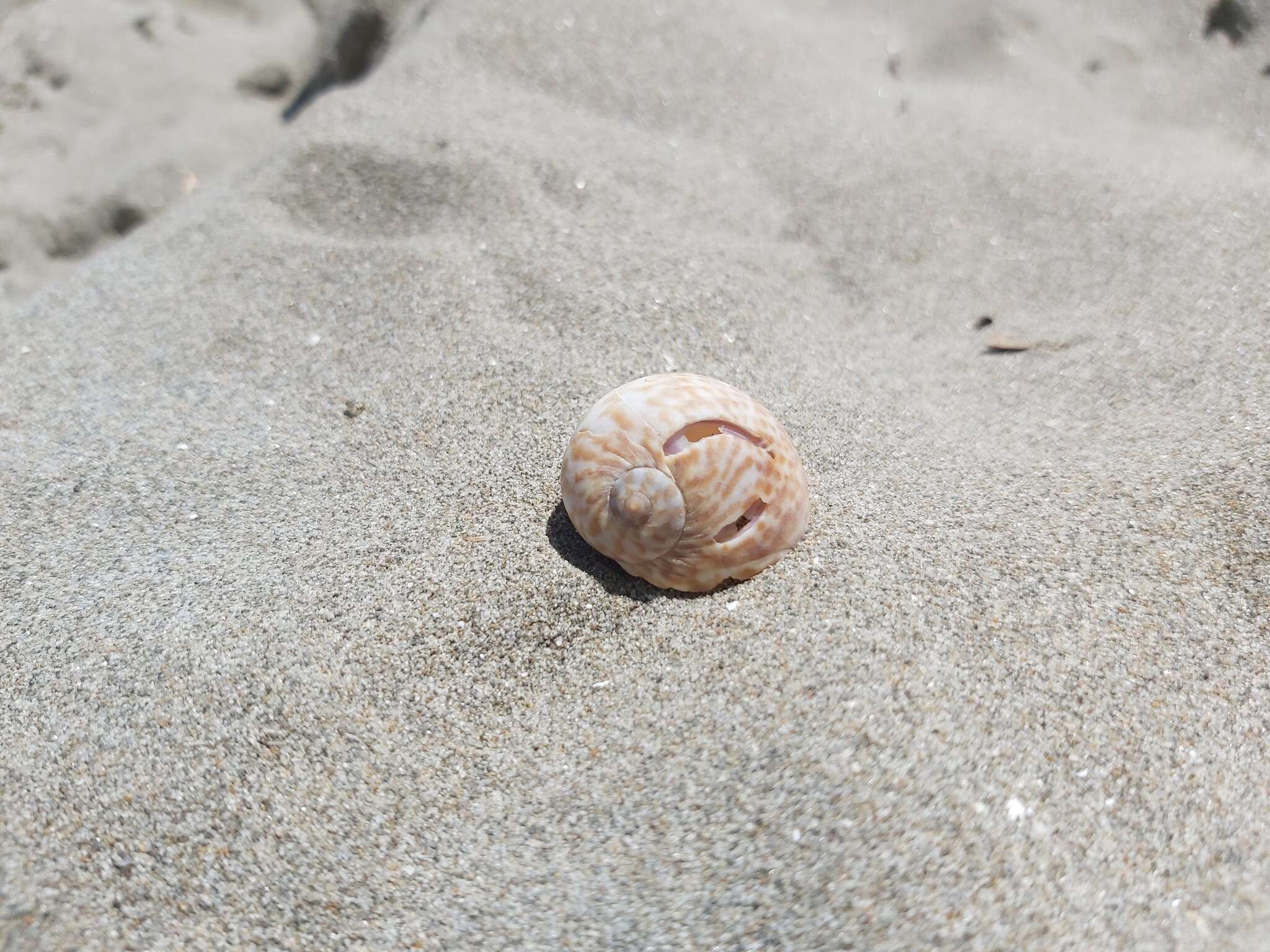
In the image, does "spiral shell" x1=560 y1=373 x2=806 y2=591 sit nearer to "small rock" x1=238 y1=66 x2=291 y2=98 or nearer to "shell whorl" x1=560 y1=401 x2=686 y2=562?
"shell whorl" x1=560 y1=401 x2=686 y2=562

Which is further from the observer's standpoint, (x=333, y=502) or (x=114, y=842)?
(x=333, y=502)

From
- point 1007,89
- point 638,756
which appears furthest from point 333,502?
point 1007,89

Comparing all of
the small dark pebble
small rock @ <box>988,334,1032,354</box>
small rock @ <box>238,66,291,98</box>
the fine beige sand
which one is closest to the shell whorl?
the fine beige sand

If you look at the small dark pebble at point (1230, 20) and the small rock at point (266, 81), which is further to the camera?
the small rock at point (266, 81)

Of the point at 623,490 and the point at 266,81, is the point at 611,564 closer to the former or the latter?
the point at 623,490

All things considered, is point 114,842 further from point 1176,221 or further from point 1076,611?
point 1176,221

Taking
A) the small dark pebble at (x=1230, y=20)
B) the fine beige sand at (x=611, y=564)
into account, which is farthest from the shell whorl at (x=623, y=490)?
the small dark pebble at (x=1230, y=20)

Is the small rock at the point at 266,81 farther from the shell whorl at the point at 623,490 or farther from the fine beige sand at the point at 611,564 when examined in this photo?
the shell whorl at the point at 623,490
